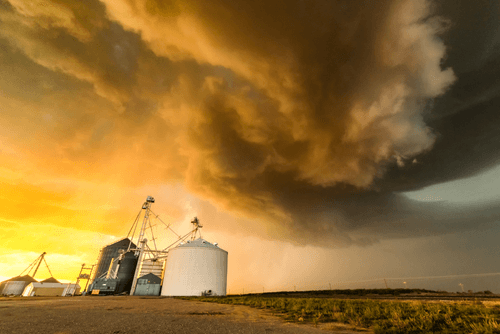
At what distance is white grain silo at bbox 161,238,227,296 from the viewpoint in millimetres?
49938

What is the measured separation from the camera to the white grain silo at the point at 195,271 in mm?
49938

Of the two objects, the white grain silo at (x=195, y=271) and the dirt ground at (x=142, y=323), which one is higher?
the white grain silo at (x=195, y=271)

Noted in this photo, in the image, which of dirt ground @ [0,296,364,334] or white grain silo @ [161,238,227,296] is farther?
white grain silo @ [161,238,227,296]

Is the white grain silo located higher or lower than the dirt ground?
higher

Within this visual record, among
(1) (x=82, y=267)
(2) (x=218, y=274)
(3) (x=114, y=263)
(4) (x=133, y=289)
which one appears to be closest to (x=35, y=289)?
(3) (x=114, y=263)

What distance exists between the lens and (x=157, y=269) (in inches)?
2522

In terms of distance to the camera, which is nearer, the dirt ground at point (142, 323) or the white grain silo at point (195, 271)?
the dirt ground at point (142, 323)

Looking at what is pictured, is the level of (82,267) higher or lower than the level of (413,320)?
higher

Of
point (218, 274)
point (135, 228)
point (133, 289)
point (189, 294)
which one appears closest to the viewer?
point (189, 294)

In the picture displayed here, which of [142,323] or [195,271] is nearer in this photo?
[142,323]

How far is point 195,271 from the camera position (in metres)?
51.0

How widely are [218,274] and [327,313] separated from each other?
47831 millimetres

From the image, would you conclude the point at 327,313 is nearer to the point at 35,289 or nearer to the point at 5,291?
the point at 35,289

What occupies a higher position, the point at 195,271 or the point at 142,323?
the point at 195,271
